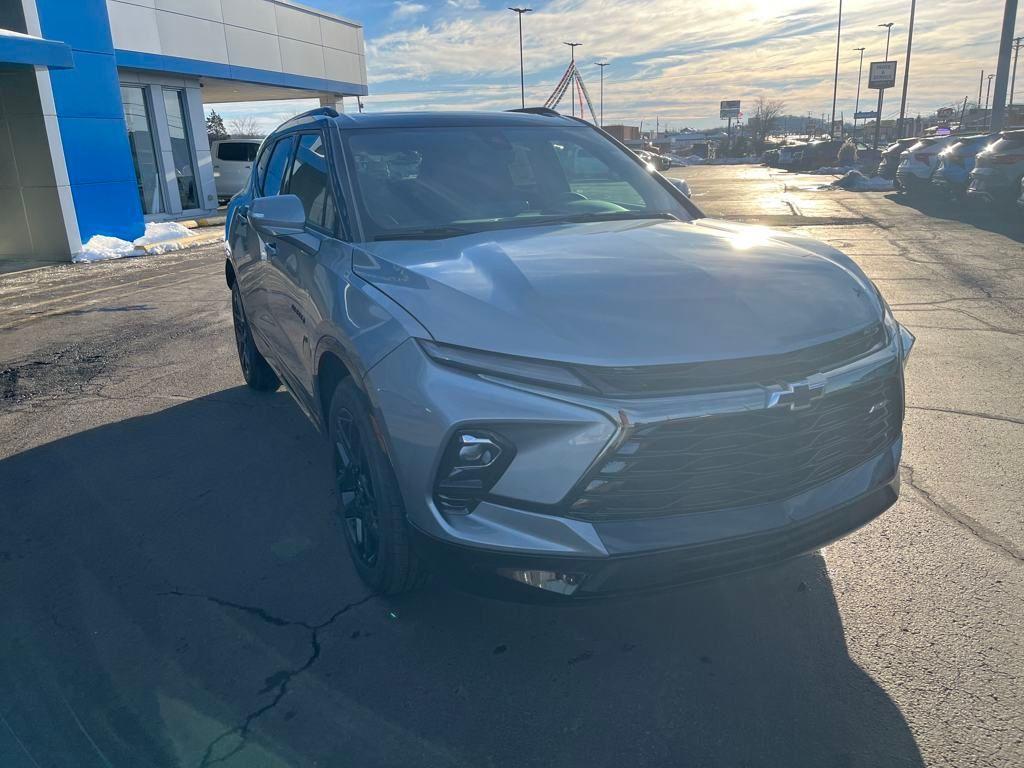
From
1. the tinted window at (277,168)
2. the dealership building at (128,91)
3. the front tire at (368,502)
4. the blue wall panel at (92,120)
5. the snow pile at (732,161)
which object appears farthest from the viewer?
the snow pile at (732,161)

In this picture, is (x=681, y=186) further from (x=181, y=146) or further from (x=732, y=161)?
(x=732, y=161)

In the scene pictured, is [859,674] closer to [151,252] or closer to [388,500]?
[388,500]

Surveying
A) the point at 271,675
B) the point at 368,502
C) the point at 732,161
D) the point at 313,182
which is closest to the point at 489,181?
the point at 313,182

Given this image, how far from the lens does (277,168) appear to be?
4781 millimetres

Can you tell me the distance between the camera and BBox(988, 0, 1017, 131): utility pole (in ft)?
69.9

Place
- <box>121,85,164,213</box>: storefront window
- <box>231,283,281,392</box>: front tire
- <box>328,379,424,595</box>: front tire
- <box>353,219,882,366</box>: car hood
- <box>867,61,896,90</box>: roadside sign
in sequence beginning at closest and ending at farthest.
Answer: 1. <box>353,219,882,366</box>: car hood
2. <box>328,379,424,595</box>: front tire
3. <box>231,283,281,392</box>: front tire
4. <box>121,85,164,213</box>: storefront window
5. <box>867,61,896,90</box>: roadside sign

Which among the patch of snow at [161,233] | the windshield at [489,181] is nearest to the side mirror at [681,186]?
the windshield at [489,181]

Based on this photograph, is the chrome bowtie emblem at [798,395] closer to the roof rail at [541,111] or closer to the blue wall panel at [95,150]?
the roof rail at [541,111]

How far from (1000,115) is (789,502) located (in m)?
25.2

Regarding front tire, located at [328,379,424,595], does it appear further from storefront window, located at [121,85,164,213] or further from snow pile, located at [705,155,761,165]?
snow pile, located at [705,155,761,165]

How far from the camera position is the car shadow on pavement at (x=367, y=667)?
2332 mm

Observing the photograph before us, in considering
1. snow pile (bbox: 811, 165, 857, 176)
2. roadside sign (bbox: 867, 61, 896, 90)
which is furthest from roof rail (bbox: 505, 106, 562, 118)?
roadside sign (bbox: 867, 61, 896, 90)

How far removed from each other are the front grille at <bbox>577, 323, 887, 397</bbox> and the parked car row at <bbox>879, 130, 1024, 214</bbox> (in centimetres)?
1418

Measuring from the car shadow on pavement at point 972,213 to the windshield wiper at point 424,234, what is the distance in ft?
41.6
